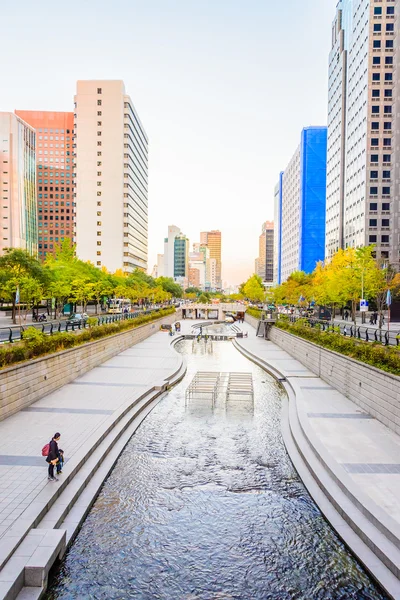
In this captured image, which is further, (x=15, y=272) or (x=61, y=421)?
(x=15, y=272)

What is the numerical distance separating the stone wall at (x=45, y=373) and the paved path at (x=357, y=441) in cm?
1134

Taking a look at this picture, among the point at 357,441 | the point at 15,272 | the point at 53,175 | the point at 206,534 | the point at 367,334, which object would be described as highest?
the point at 53,175

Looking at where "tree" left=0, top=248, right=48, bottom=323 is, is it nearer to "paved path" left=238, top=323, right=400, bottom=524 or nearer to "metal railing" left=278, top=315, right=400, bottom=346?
"metal railing" left=278, top=315, right=400, bottom=346

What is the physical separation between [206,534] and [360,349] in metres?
13.1

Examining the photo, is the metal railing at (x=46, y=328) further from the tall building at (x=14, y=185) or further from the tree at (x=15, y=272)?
the tall building at (x=14, y=185)

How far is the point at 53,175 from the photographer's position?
15962 cm

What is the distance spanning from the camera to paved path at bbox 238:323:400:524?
10.6 meters

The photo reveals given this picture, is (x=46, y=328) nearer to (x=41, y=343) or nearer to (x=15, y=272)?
(x=15, y=272)

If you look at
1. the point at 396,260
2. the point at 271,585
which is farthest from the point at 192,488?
the point at 396,260

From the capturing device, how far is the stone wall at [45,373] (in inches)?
631

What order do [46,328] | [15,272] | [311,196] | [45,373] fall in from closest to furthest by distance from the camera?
[45,373], [46,328], [15,272], [311,196]

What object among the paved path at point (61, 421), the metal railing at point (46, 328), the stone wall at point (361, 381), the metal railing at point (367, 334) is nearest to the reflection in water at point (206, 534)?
the paved path at point (61, 421)

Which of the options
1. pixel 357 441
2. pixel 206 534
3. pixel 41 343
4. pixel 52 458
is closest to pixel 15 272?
pixel 41 343

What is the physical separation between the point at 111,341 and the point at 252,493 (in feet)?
73.6
